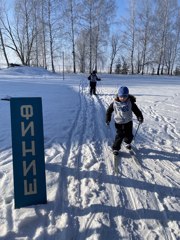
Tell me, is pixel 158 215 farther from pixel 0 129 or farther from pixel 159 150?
pixel 0 129

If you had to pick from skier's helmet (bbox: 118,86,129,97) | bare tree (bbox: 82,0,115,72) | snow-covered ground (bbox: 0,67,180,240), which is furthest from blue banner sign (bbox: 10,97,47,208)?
bare tree (bbox: 82,0,115,72)

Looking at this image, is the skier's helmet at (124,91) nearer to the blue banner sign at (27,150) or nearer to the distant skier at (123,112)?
the distant skier at (123,112)

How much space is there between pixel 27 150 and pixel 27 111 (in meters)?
0.50

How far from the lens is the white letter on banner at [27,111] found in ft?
9.43

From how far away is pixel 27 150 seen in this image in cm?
299

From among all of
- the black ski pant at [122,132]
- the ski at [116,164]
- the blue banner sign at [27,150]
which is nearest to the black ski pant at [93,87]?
the black ski pant at [122,132]

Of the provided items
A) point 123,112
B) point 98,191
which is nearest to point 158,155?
point 123,112

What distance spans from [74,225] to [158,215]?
1.09 metres

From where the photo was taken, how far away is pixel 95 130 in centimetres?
655

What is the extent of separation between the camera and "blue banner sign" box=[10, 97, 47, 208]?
2.88m

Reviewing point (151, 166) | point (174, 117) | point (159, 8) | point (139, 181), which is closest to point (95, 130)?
point (151, 166)

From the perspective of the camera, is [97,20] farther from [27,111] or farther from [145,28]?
[27,111]

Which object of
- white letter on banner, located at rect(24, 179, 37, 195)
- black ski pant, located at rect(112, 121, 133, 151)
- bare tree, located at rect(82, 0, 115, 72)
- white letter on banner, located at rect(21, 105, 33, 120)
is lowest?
white letter on banner, located at rect(24, 179, 37, 195)

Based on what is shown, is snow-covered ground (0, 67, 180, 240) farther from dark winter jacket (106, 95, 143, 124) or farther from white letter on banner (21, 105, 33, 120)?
white letter on banner (21, 105, 33, 120)
